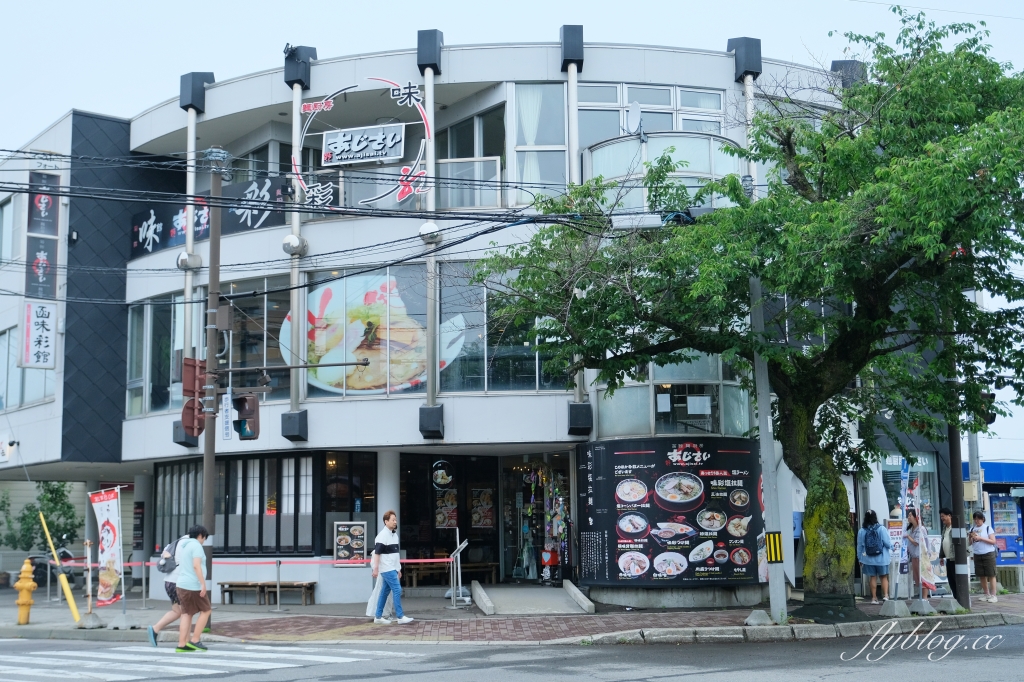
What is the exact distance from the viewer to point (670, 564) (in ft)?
67.2

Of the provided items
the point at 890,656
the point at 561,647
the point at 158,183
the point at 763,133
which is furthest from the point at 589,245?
the point at 158,183

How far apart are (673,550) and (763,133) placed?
7.87 meters

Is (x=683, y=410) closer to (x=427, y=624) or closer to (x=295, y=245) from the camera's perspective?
(x=427, y=624)

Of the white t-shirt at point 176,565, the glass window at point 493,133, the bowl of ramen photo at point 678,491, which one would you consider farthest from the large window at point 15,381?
the bowl of ramen photo at point 678,491

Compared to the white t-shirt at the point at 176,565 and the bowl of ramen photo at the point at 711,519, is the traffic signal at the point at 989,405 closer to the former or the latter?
the bowl of ramen photo at the point at 711,519

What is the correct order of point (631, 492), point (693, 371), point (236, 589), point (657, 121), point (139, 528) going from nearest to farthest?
point (631, 492)
point (693, 371)
point (657, 121)
point (236, 589)
point (139, 528)

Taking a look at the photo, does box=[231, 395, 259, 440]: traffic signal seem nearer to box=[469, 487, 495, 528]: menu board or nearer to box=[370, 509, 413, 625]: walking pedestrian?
box=[370, 509, 413, 625]: walking pedestrian

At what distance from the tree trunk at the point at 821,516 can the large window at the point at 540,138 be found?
7279 millimetres

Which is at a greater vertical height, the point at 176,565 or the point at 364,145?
the point at 364,145

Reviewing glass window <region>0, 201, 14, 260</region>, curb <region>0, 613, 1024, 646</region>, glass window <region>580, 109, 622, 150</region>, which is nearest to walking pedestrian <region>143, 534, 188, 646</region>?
curb <region>0, 613, 1024, 646</region>

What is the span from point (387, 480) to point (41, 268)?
9957mm

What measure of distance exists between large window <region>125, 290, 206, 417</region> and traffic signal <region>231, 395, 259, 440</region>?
23.8 feet

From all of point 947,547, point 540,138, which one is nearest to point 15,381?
point 540,138

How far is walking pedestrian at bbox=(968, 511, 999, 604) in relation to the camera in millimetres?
21422
